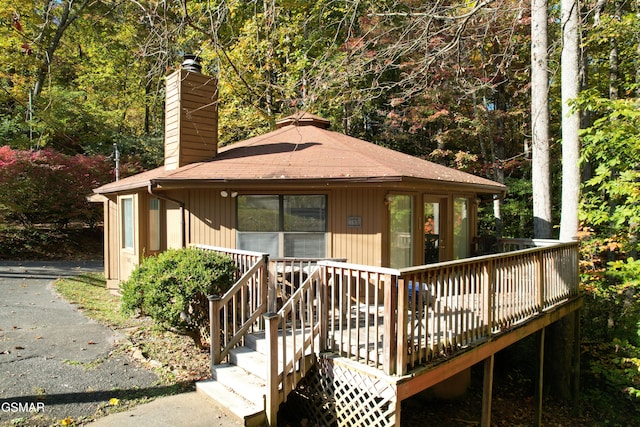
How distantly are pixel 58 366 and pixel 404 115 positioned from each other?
1510cm

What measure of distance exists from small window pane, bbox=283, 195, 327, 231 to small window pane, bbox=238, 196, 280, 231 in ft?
0.68

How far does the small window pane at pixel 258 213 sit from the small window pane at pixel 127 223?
3592 mm

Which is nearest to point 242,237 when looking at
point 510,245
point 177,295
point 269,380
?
point 177,295

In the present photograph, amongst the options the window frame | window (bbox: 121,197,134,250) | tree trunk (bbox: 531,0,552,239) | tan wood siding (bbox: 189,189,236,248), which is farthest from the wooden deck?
window (bbox: 121,197,134,250)

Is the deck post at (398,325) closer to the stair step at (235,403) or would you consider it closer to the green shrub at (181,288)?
the stair step at (235,403)

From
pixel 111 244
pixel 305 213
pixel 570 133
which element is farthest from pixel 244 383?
pixel 111 244

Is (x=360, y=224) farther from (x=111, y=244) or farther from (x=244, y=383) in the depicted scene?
(x=111, y=244)

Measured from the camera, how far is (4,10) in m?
12.4

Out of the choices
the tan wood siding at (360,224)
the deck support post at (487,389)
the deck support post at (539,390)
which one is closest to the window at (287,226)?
the tan wood siding at (360,224)

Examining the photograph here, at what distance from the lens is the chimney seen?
8.08m

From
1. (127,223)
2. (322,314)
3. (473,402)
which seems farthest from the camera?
(127,223)

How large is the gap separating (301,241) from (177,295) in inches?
99.0

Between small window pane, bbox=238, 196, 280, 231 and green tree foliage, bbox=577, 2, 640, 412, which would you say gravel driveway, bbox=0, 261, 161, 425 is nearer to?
small window pane, bbox=238, 196, 280, 231

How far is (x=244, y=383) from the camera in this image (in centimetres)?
456
